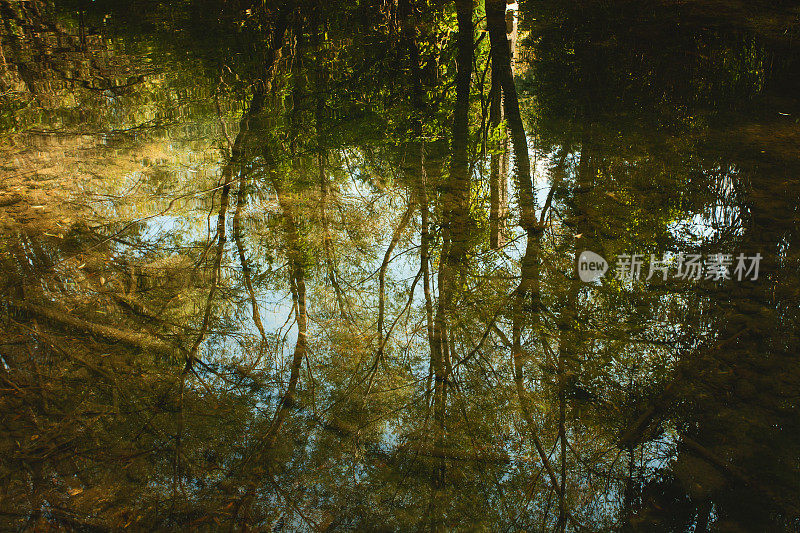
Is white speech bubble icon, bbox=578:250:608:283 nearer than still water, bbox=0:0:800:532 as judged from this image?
No

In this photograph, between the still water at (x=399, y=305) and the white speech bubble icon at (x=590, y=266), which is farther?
the white speech bubble icon at (x=590, y=266)

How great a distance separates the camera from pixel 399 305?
117 inches

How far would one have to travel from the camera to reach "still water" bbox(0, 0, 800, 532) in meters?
1.98

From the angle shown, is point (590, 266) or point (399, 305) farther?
point (590, 266)

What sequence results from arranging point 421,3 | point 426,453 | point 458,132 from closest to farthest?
1. point 426,453
2. point 458,132
3. point 421,3

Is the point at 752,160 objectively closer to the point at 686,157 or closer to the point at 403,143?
the point at 686,157

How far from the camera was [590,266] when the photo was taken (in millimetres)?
3215

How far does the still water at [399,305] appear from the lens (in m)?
1.98

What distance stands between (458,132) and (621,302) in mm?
2872

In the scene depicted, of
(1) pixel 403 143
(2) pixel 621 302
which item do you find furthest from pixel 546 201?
(1) pixel 403 143

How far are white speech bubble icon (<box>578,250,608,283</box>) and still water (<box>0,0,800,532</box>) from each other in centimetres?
2

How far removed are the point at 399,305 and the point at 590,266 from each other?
1100mm

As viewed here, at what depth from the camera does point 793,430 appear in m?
2.12

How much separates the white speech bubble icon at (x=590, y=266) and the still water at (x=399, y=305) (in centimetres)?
2
